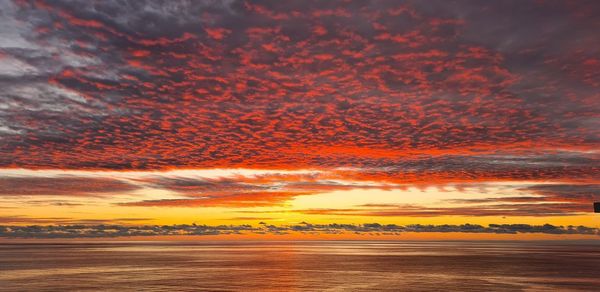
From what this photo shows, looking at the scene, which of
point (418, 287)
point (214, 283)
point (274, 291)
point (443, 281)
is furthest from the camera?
point (443, 281)

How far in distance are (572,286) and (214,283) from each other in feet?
94.1

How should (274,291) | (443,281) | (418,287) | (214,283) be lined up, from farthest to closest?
1. (443,281)
2. (214,283)
3. (418,287)
4. (274,291)

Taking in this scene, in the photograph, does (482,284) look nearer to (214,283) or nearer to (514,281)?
(514,281)

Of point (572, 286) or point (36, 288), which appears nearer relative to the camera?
point (36, 288)

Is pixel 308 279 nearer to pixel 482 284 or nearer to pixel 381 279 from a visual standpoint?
pixel 381 279

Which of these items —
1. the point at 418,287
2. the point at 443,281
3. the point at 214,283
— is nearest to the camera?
the point at 418,287

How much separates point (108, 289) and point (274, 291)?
473 inches

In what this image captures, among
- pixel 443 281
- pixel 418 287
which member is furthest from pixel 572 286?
pixel 418 287

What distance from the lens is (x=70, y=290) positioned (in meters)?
38.1

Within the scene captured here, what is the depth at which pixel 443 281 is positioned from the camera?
4631cm

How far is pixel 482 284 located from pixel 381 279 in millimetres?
9130

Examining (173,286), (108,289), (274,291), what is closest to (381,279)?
(274,291)

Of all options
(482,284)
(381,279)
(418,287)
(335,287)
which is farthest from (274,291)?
(482,284)

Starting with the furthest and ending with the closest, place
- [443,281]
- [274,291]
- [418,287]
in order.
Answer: [443,281] → [418,287] → [274,291]
